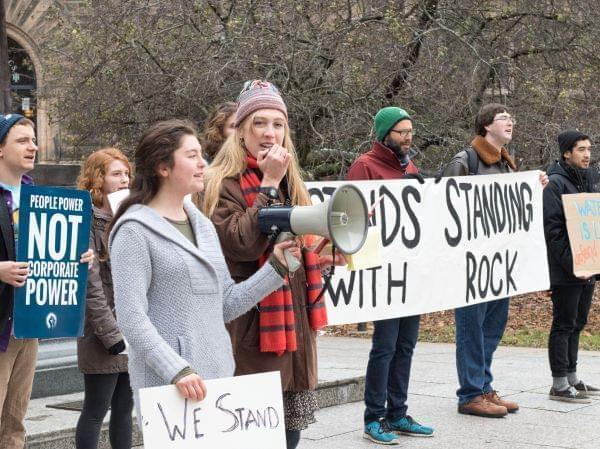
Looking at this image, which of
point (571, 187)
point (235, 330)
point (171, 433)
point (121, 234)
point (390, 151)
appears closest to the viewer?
point (171, 433)

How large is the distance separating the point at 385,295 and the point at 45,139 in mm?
23546

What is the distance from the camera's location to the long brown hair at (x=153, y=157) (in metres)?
3.52

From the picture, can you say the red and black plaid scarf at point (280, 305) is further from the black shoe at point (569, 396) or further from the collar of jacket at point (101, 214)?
the black shoe at point (569, 396)

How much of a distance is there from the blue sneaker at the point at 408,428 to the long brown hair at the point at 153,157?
130 inches

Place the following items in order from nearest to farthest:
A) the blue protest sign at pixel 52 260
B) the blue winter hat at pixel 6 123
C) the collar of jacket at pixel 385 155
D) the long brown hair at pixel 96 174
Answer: the blue protest sign at pixel 52 260, the blue winter hat at pixel 6 123, the long brown hair at pixel 96 174, the collar of jacket at pixel 385 155

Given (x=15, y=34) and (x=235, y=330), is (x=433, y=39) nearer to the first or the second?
(x=235, y=330)

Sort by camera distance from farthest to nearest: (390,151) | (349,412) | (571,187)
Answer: (571,187) → (349,412) → (390,151)

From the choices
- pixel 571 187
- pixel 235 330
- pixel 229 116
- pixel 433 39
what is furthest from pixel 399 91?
pixel 235 330

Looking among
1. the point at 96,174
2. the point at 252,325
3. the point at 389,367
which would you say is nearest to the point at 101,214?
the point at 96,174

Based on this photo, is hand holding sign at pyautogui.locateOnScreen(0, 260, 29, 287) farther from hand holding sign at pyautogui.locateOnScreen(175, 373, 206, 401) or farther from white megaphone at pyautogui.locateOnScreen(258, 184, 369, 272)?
hand holding sign at pyautogui.locateOnScreen(175, 373, 206, 401)

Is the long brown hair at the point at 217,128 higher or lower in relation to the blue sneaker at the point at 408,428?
higher

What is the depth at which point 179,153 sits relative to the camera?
11.5 feet

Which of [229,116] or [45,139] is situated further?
[45,139]

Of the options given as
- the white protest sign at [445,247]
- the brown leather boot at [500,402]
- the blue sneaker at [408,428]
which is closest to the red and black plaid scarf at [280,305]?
the white protest sign at [445,247]
